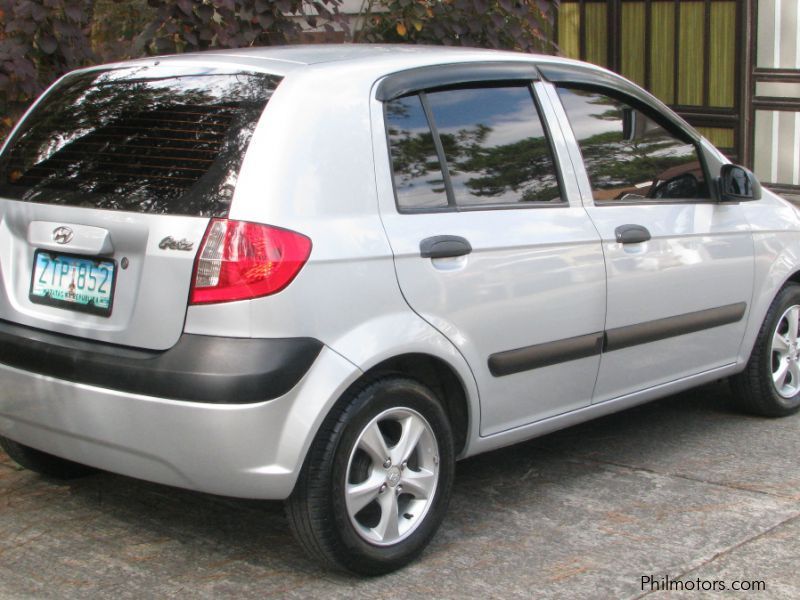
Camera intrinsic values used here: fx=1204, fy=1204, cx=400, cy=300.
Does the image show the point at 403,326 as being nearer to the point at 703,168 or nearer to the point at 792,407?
the point at 703,168

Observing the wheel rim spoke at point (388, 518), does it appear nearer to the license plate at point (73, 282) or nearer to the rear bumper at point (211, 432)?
the rear bumper at point (211, 432)

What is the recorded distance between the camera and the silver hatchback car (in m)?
3.60

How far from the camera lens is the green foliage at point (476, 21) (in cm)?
734

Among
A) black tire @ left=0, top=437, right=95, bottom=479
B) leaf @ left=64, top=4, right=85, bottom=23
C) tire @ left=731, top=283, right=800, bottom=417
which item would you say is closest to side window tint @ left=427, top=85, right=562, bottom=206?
tire @ left=731, top=283, right=800, bottom=417

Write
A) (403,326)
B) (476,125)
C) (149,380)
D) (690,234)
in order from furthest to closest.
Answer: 1. (690,234)
2. (476,125)
3. (403,326)
4. (149,380)

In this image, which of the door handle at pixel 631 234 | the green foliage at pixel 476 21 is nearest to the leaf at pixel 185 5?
the green foliage at pixel 476 21

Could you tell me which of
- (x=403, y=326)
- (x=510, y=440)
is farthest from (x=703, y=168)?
(x=403, y=326)

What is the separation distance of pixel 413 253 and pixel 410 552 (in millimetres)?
998

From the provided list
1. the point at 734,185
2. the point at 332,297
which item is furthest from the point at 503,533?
the point at 734,185

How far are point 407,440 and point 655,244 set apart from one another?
1.51 metres

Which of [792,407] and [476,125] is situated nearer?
[476,125]

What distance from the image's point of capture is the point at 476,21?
744 centimetres

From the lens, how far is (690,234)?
505 cm

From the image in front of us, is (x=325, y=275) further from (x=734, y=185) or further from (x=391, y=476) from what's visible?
(x=734, y=185)
